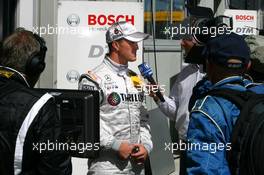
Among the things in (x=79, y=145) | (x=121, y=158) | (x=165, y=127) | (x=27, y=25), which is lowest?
(x=165, y=127)

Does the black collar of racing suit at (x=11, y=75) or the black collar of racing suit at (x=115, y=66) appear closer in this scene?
the black collar of racing suit at (x=11, y=75)

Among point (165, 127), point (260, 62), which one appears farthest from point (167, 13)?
point (260, 62)

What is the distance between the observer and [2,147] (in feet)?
7.48

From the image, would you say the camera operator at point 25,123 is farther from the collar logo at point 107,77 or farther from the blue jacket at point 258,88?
the collar logo at point 107,77

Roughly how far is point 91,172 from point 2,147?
1365 mm

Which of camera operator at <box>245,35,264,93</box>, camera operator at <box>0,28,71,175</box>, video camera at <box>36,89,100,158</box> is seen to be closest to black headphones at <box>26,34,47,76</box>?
camera operator at <box>0,28,71,175</box>

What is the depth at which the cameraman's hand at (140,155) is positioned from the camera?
3.60m

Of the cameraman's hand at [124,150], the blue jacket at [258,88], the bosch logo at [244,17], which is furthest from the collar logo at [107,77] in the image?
the bosch logo at [244,17]

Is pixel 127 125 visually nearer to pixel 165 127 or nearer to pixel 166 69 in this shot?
pixel 165 127

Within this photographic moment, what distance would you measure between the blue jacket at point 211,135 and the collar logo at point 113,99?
1301mm

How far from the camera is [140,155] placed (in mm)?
3611

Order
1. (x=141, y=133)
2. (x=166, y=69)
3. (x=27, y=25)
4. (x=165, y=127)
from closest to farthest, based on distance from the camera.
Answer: (x=141, y=133), (x=27, y=25), (x=165, y=127), (x=166, y=69)

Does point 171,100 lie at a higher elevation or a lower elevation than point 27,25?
lower

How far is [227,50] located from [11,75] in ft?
3.22
